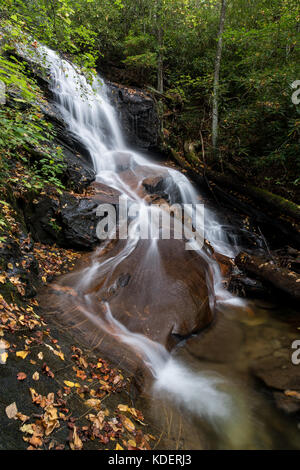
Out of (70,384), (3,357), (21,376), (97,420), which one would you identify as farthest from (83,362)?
(3,357)

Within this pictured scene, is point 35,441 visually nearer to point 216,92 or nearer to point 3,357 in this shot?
point 3,357

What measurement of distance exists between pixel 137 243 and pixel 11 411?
4.31 m

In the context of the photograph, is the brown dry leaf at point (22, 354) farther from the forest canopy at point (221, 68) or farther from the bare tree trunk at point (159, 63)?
the bare tree trunk at point (159, 63)

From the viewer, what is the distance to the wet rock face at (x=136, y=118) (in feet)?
36.7

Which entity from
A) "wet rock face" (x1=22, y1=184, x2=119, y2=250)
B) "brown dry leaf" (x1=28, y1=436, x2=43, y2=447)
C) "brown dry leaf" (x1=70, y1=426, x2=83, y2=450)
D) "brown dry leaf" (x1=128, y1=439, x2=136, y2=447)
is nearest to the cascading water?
"wet rock face" (x1=22, y1=184, x2=119, y2=250)

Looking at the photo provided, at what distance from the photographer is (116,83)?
12320mm

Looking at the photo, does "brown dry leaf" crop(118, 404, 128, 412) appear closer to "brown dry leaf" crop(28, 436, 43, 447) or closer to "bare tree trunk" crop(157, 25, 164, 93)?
"brown dry leaf" crop(28, 436, 43, 447)

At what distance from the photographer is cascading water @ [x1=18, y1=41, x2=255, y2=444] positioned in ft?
10.9

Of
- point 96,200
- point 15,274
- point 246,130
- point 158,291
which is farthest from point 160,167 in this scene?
point 15,274

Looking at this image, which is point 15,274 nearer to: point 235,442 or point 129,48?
point 235,442

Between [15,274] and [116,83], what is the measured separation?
493 inches

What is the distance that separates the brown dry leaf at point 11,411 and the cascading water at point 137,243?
2062 mm

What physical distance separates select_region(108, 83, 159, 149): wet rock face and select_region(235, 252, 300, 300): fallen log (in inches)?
307

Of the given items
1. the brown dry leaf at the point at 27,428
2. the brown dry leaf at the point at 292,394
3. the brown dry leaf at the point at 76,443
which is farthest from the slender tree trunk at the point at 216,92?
the brown dry leaf at the point at 27,428
